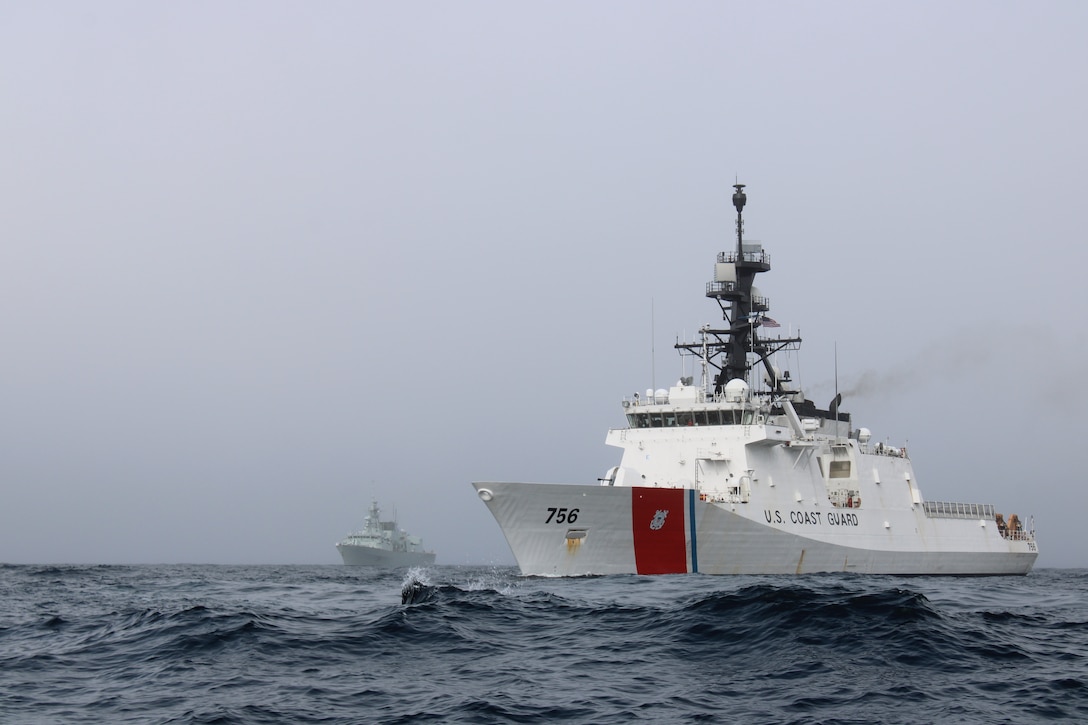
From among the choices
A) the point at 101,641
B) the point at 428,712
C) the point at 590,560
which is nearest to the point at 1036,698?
the point at 428,712

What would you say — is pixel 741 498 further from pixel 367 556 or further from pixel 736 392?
pixel 367 556

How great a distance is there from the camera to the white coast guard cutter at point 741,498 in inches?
1167

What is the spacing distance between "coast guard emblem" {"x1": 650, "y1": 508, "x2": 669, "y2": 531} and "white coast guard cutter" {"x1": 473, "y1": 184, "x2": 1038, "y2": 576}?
3 centimetres

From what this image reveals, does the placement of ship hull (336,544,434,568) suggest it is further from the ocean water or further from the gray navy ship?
the ocean water

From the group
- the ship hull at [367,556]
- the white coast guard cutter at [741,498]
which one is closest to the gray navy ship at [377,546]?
the ship hull at [367,556]

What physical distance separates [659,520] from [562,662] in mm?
17627

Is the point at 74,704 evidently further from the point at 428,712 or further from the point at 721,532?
the point at 721,532

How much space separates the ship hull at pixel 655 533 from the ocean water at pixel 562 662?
1051 cm

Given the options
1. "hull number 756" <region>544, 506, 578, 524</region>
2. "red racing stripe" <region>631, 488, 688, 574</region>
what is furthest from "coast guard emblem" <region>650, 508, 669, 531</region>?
"hull number 756" <region>544, 506, 578, 524</region>

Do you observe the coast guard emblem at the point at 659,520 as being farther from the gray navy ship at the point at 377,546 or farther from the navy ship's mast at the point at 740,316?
the gray navy ship at the point at 377,546

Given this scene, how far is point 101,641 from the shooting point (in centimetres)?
1501

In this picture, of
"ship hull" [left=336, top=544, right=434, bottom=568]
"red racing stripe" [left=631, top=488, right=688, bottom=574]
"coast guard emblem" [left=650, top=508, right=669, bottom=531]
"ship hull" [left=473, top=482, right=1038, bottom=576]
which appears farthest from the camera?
"ship hull" [left=336, top=544, right=434, bottom=568]

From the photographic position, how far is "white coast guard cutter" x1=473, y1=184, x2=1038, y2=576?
29.6 metres

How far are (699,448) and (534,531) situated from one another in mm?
7191
